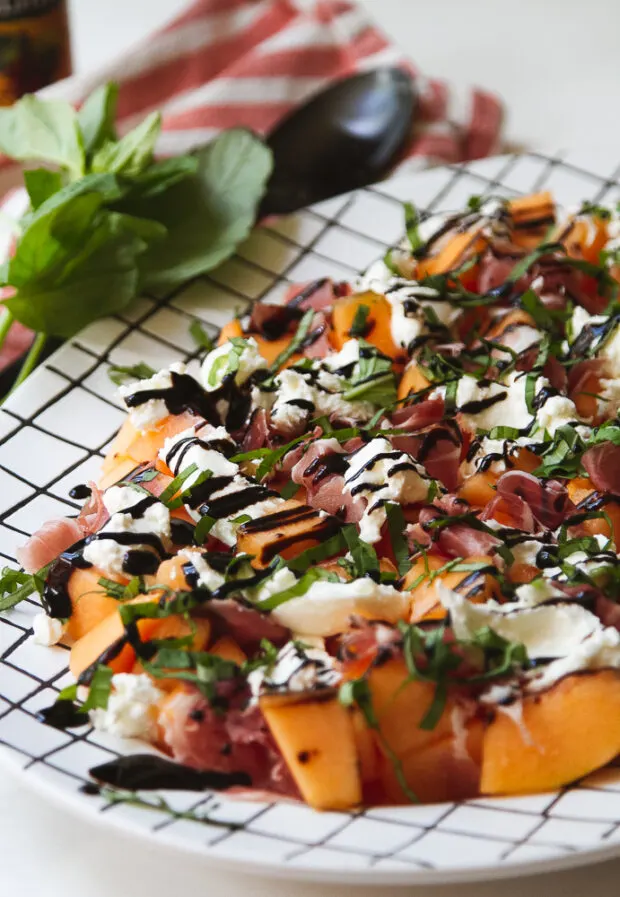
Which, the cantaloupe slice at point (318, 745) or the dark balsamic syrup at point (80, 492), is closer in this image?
the cantaloupe slice at point (318, 745)

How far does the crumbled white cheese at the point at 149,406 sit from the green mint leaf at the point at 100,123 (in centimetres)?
79

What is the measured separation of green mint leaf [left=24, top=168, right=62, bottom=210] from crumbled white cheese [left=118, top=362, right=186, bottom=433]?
55 centimetres

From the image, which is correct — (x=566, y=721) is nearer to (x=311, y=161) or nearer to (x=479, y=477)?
(x=479, y=477)

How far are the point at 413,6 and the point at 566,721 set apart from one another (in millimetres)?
3281

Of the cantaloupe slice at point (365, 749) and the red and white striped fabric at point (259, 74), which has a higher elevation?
the red and white striped fabric at point (259, 74)

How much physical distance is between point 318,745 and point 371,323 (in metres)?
0.96

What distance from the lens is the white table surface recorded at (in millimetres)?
1437

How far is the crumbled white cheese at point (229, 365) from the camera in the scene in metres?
1.97

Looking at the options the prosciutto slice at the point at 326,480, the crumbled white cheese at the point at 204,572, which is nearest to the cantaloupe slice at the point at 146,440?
the prosciutto slice at the point at 326,480

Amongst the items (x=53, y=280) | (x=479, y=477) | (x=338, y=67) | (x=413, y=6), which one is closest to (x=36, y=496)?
(x=53, y=280)

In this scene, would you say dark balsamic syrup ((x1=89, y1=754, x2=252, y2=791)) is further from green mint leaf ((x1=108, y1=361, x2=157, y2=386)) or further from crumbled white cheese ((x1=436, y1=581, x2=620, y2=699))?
green mint leaf ((x1=108, y1=361, x2=157, y2=386))

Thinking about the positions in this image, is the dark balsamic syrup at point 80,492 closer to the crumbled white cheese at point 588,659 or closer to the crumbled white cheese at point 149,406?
the crumbled white cheese at point 149,406

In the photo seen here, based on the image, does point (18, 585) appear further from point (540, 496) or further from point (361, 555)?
point (540, 496)

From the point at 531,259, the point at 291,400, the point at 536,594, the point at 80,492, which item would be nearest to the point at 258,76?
the point at 531,259
